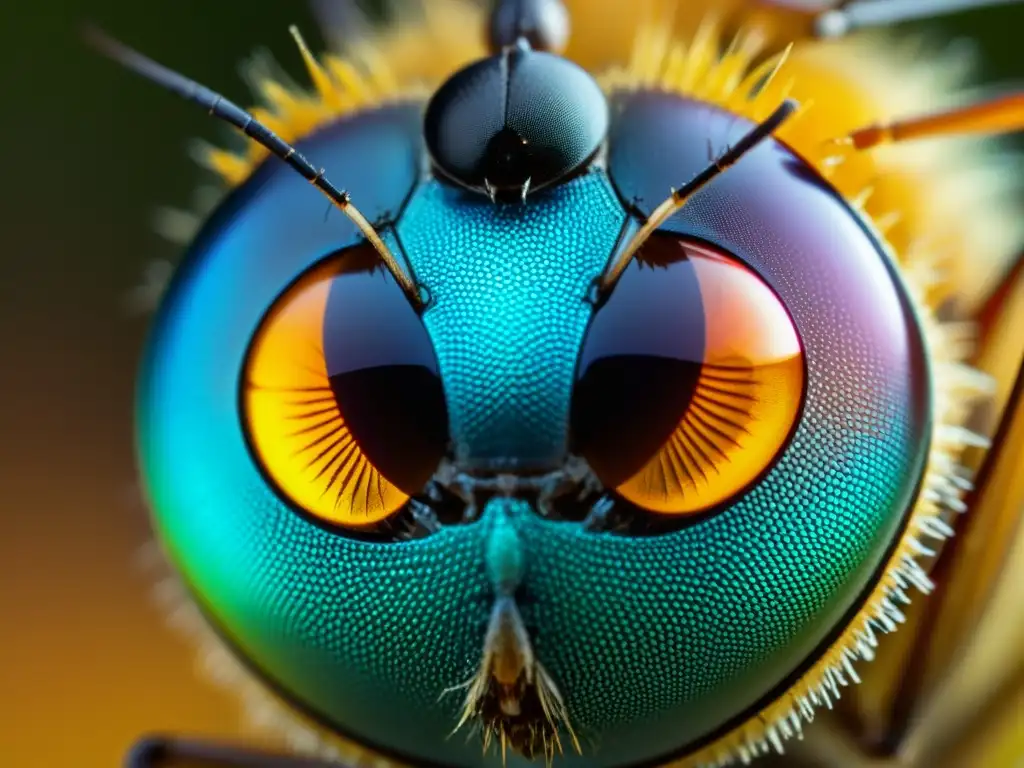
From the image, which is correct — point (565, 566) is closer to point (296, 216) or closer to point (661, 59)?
point (296, 216)

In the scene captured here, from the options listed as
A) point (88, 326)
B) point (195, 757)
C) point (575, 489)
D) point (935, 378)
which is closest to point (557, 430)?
point (575, 489)

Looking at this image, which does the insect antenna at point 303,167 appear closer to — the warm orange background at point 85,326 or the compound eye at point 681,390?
the compound eye at point 681,390

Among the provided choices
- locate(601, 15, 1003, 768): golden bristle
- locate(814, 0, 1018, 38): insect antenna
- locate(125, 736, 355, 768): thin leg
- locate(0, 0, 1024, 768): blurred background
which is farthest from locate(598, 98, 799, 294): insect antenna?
locate(0, 0, 1024, 768): blurred background

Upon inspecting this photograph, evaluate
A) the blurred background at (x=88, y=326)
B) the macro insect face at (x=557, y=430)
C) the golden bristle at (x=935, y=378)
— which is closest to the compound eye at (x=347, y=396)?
the macro insect face at (x=557, y=430)

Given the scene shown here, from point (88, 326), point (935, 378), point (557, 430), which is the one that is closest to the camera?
point (557, 430)

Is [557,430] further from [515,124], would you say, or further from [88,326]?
[88,326]

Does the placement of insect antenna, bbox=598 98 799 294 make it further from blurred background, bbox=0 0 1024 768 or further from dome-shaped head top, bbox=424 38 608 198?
blurred background, bbox=0 0 1024 768

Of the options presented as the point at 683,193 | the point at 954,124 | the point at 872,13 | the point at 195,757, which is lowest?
the point at 195,757
